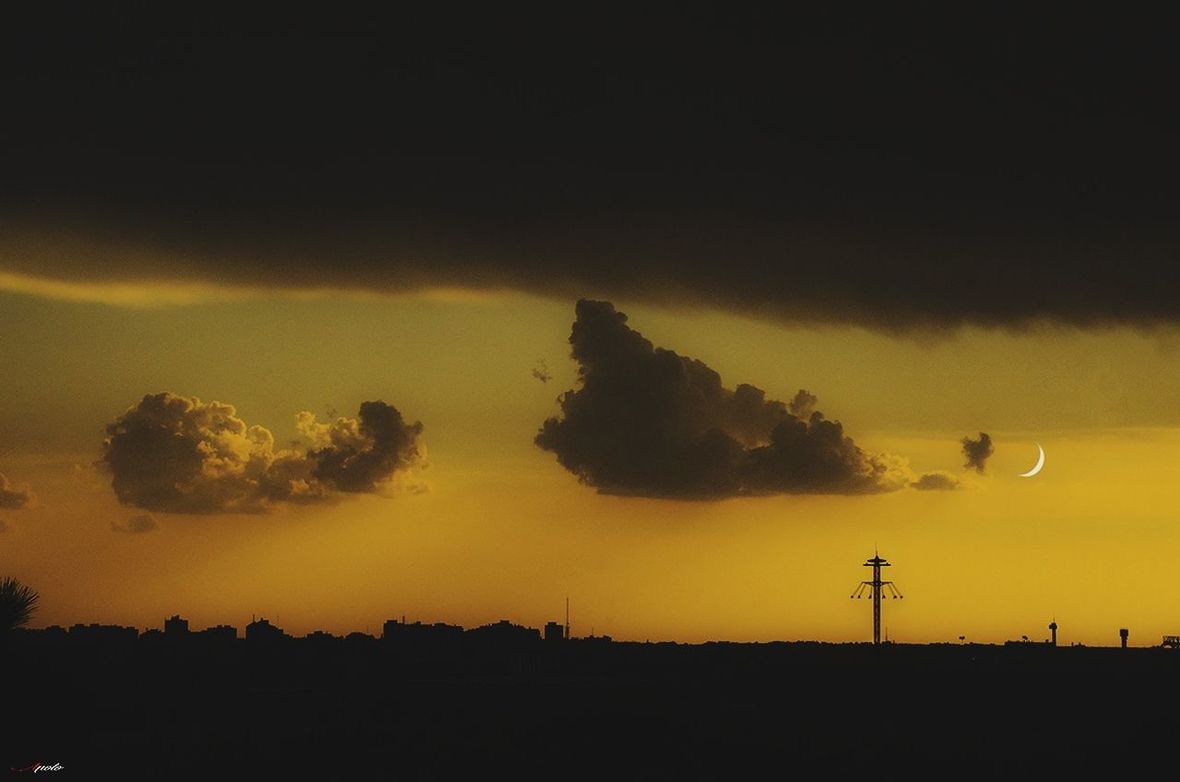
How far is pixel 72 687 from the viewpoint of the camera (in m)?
61.0

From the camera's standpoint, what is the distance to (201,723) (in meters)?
143

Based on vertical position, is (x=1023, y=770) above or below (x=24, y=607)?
below

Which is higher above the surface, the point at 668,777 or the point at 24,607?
the point at 24,607

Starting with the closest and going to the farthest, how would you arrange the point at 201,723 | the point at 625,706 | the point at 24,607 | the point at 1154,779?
the point at 24,607
the point at 1154,779
the point at 201,723
the point at 625,706

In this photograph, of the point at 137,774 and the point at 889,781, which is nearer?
the point at 137,774

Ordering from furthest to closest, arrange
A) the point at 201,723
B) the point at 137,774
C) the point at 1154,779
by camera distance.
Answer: the point at 201,723 < the point at 1154,779 < the point at 137,774

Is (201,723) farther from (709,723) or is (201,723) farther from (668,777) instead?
(668,777)

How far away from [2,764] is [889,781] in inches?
2345

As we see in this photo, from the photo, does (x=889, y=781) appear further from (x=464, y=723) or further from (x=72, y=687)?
(x=72, y=687)

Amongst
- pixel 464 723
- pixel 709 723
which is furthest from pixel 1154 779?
pixel 464 723

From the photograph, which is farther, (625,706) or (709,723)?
(625,706)

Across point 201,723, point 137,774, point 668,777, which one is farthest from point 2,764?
point 201,723

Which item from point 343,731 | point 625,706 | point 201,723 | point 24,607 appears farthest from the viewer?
point 625,706

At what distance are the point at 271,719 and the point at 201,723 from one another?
7743 millimetres
